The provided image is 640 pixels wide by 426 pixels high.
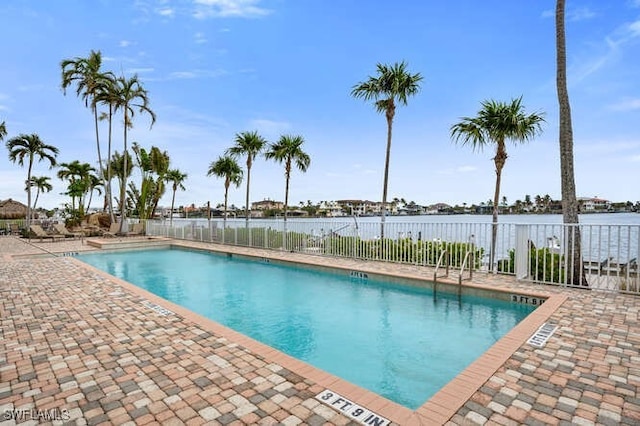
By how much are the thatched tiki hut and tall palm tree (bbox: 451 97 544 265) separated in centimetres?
3567

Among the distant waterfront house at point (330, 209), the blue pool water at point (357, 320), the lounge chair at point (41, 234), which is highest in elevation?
the distant waterfront house at point (330, 209)

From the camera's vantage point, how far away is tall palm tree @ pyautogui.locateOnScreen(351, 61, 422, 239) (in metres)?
11.8

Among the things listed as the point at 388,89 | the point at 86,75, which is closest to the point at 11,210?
the point at 86,75

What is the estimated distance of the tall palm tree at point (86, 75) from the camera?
16.2 metres

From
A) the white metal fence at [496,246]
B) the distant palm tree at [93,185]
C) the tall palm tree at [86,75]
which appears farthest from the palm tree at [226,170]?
the distant palm tree at [93,185]

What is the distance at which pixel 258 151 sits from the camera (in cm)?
1797

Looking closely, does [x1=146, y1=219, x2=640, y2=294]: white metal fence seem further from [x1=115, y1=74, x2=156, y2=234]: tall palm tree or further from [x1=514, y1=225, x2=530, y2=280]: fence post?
[x1=115, y1=74, x2=156, y2=234]: tall palm tree

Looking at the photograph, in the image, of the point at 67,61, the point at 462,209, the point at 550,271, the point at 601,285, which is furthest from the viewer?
the point at 462,209

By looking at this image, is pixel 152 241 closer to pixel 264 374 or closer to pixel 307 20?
pixel 307 20

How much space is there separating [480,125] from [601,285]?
17.6ft

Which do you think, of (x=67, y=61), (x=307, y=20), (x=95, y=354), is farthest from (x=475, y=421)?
(x=67, y=61)

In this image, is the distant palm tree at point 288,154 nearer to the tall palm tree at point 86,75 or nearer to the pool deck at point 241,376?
the tall palm tree at point 86,75

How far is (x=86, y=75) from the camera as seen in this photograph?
16.4 metres

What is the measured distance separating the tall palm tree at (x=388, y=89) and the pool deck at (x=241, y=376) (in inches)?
328
